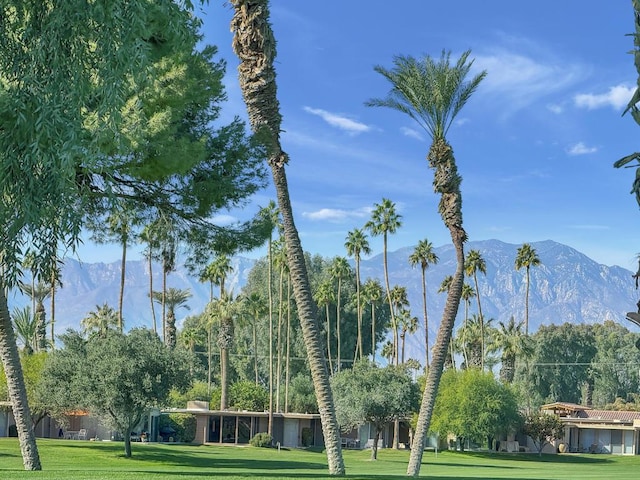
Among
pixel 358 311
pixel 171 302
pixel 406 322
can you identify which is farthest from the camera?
pixel 406 322

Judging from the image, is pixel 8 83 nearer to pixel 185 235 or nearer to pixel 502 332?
pixel 185 235

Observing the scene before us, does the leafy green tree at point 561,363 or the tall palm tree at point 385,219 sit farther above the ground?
the tall palm tree at point 385,219

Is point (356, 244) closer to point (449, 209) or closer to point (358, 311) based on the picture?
point (358, 311)

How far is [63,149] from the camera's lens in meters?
11.3

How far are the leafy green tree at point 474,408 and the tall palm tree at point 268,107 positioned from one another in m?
50.6

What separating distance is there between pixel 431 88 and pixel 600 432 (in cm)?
6784

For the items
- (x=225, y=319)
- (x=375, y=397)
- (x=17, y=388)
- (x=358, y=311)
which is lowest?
(x=375, y=397)

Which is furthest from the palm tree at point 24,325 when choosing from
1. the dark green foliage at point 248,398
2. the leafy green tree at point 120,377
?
the dark green foliage at point 248,398

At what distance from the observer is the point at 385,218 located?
88.8m

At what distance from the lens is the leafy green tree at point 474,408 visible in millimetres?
74375

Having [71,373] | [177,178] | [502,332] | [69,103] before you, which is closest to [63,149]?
[69,103]

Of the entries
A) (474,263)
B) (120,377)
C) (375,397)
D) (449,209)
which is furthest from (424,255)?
(449,209)

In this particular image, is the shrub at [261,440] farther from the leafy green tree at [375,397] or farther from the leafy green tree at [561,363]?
the leafy green tree at [561,363]

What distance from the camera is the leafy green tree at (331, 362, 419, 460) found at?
222 ft
